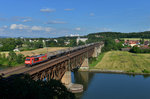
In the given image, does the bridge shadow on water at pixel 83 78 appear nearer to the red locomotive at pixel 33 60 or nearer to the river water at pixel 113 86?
the river water at pixel 113 86

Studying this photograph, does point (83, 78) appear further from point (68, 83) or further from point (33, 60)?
point (33, 60)

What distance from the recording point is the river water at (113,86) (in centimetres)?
4641

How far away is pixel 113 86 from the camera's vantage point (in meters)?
54.7

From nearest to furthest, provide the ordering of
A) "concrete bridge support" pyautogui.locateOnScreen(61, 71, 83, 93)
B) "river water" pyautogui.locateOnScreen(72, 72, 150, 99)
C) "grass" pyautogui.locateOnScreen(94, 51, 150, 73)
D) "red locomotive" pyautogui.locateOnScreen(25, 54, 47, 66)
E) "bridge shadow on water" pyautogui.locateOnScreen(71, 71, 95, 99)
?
"red locomotive" pyautogui.locateOnScreen(25, 54, 47, 66), "river water" pyautogui.locateOnScreen(72, 72, 150, 99), "concrete bridge support" pyautogui.locateOnScreen(61, 71, 83, 93), "bridge shadow on water" pyautogui.locateOnScreen(71, 71, 95, 99), "grass" pyautogui.locateOnScreen(94, 51, 150, 73)

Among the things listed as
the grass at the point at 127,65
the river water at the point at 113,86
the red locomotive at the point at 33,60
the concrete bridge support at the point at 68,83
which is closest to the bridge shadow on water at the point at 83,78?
the river water at the point at 113,86

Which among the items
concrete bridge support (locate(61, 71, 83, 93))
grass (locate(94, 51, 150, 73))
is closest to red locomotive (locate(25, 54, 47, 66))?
concrete bridge support (locate(61, 71, 83, 93))

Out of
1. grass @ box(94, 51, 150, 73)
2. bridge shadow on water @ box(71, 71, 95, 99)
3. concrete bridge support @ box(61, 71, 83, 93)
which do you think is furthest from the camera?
grass @ box(94, 51, 150, 73)

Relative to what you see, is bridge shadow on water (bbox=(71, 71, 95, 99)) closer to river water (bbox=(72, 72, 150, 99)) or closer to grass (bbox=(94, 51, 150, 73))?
river water (bbox=(72, 72, 150, 99))

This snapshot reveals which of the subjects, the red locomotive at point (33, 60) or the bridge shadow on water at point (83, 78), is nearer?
the red locomotive at point (33, 60)

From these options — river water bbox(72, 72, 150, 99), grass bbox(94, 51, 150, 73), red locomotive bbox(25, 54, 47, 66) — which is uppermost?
red locomotive bbox(25, 54, 47, 66)

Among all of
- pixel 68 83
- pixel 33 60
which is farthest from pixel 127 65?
pixel 33 60

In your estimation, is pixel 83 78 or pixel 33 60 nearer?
pixel 33 60

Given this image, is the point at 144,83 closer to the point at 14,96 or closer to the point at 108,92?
the point at 108,92

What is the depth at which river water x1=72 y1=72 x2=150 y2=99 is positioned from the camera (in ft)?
152
